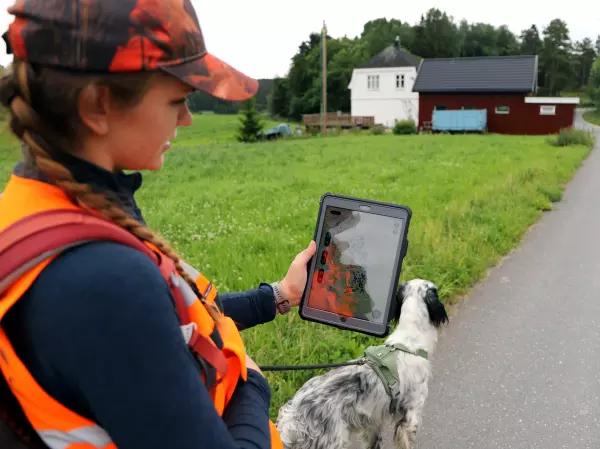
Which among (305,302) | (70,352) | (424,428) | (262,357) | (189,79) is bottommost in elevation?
(424,428)

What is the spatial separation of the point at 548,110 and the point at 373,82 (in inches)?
796

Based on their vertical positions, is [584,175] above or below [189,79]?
below

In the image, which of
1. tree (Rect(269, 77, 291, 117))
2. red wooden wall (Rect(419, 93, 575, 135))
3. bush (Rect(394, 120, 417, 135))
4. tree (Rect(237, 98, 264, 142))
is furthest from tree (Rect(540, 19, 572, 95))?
tree (Rect(237, 98, 264, 142))

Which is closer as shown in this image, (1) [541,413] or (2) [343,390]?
(2) [343,390]

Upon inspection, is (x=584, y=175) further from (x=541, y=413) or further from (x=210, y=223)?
(x=541, y=413)

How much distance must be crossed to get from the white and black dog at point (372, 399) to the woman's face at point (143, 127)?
2290 mm

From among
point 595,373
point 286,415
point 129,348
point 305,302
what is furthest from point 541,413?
point 129,348

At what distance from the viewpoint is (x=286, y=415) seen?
315 centimetres

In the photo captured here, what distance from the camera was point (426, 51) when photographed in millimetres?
88375

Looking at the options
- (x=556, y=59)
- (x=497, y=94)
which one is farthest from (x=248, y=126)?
(x=556, y=59)

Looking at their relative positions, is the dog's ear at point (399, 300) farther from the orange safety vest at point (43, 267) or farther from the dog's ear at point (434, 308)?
the orange safety vest at point (43, 267)

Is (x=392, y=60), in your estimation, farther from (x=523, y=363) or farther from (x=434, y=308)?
(x=434, y=308)

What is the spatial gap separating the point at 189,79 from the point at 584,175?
51.9 feet

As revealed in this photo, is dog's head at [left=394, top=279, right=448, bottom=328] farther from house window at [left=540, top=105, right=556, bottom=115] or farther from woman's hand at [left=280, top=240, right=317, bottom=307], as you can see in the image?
house window at [left=540, top=105, right=556, bottom=115]
